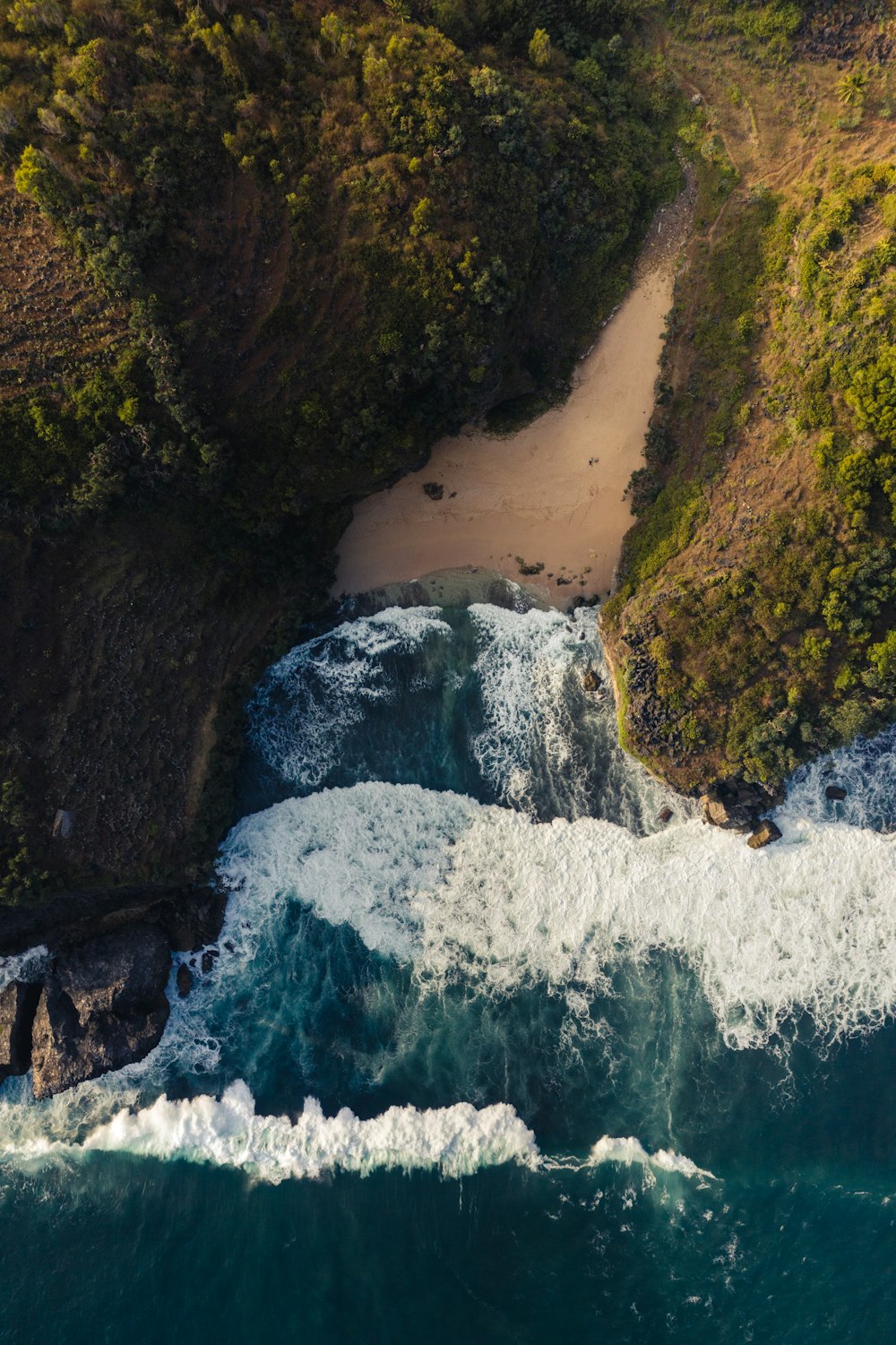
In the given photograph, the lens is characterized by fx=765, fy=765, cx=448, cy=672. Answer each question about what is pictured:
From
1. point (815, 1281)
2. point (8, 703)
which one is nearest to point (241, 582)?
point (8, 703)

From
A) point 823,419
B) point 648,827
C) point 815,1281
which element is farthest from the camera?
point 648,827

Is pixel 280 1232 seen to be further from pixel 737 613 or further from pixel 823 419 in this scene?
pixel 823 419

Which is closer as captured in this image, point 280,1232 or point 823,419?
point 823,419

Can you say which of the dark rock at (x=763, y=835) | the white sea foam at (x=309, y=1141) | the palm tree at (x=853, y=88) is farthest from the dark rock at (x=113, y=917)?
the palm tree at (x=853, y=88)

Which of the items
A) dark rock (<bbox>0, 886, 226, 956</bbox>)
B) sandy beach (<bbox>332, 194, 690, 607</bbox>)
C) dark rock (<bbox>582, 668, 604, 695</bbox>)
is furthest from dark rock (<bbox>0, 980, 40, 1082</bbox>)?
dark rock (<bbox>582, 668, 604, 695</bbox>)

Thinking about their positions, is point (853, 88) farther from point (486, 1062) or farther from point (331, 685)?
point (486, 1062)

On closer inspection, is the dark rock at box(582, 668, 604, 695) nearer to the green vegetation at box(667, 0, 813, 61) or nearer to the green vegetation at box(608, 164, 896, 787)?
the green vegetation at box(608, 164, 896, 787)

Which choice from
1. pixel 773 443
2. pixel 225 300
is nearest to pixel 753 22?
pixel 773 443
